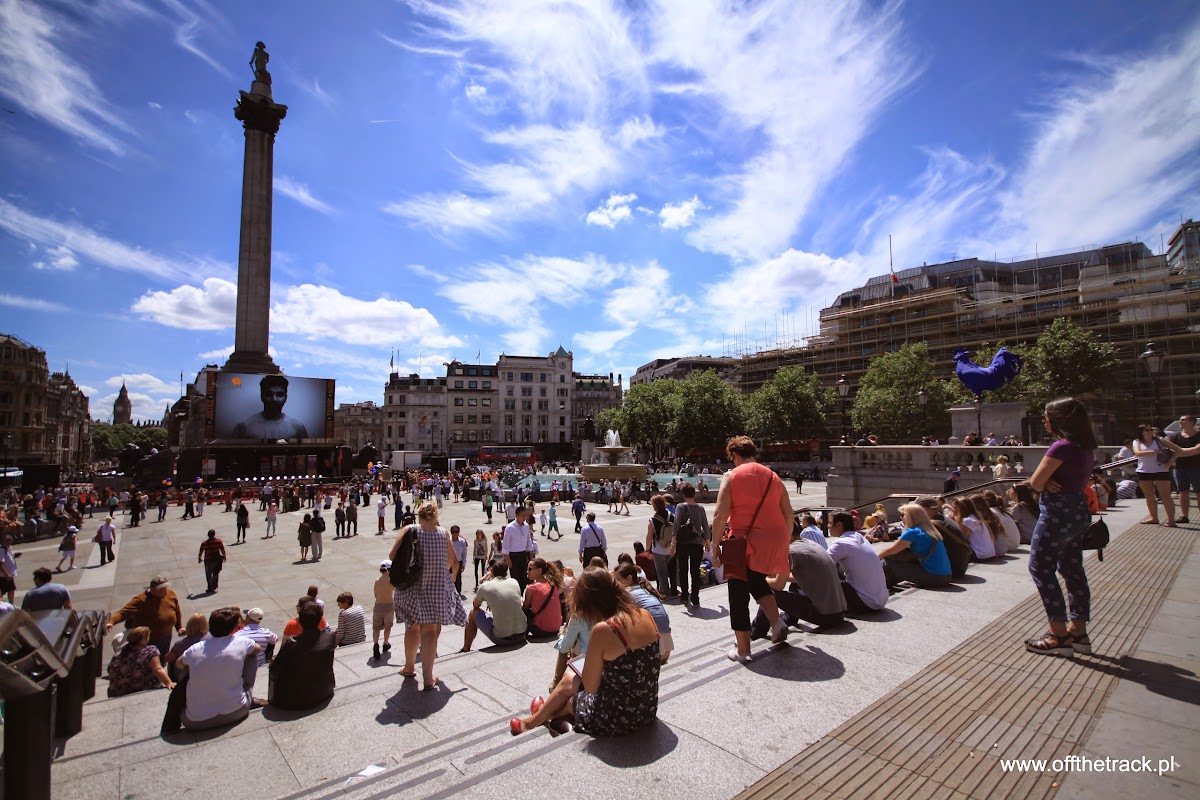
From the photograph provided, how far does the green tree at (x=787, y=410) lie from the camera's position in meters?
60.1

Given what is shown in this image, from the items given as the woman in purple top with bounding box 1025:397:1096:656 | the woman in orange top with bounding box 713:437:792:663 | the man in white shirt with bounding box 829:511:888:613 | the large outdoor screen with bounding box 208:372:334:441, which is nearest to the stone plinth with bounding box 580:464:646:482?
the man in white shirt with bounding box 829:511:888:613

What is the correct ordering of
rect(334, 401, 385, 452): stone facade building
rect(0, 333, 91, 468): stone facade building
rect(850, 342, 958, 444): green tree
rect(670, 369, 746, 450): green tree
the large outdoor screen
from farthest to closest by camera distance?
rect(334, 401, 385, 452): stone facade building, rect(0, 333, 91, 468): stone facade building, rect(670, 369, 746, 450): green tree, the large outdoor screen, rect(850, 342, 958, 444): green tree

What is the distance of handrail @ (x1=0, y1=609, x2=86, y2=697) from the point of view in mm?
1886

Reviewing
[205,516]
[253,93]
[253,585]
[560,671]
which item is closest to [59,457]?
[253,93]

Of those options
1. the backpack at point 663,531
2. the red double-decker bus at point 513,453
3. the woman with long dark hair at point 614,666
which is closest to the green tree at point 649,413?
the red double-decker bus at point 513,453

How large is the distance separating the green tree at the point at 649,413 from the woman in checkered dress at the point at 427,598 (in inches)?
2471

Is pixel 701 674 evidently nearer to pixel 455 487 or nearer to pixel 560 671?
pixel 560 671

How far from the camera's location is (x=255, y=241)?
55.5m

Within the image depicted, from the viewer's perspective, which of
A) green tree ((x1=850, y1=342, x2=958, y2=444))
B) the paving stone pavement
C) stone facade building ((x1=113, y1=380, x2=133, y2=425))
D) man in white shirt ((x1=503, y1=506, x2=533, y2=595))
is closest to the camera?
the paving stone pavement

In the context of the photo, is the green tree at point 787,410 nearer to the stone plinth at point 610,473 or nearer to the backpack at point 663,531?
the stone plinth at point 610,473

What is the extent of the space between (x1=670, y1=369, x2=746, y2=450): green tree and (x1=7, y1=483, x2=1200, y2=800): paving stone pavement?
2304 inches

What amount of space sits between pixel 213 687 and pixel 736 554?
400cm

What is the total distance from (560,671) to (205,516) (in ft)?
106

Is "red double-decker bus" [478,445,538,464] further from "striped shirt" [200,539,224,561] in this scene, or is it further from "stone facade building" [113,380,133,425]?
"stone facade building" [113,380,133,425]
